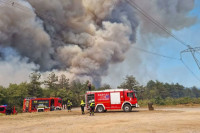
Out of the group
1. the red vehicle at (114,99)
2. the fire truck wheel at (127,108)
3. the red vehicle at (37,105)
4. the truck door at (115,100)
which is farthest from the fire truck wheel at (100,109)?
the red vehicle at (37,105)

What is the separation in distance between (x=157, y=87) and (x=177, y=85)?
222 ft

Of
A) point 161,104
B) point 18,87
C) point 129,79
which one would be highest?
point 129,79

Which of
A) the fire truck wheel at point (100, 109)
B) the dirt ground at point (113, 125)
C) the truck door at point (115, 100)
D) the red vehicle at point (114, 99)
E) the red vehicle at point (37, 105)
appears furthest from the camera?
the red vehicle at point (37, 105)

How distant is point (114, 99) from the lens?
21.0m

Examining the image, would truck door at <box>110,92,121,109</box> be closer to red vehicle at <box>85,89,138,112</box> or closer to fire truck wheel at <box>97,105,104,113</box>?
red vehicle at <box>85,89,138,112</box>

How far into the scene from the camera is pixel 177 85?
188m

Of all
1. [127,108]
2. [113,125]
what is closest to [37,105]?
[127,108]

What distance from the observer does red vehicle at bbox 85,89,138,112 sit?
20.5 metres

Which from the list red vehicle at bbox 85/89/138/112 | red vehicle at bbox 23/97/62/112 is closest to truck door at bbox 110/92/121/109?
red vehicle at bbox 85/89/138/112

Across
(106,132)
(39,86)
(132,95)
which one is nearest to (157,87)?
(39,86)

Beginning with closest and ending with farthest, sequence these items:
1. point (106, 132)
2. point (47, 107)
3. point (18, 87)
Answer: point (106, 132)
point (47, 107)
point (18, 87)

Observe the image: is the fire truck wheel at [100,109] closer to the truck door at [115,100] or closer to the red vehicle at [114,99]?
the red vehicle at [114,99]

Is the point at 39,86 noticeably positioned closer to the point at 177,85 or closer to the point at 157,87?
the point at 157,87

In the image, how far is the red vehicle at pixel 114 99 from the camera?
20516 millimetres
